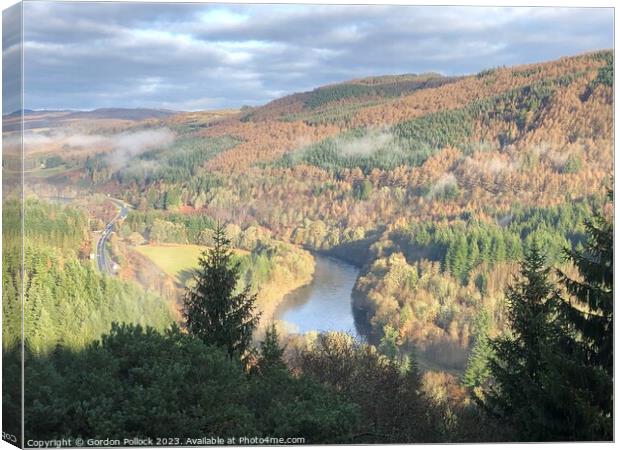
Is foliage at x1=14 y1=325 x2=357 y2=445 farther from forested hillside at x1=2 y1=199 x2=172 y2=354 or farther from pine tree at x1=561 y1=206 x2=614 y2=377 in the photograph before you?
pine tree at x1=561 y1=206 x2=614 y2=377

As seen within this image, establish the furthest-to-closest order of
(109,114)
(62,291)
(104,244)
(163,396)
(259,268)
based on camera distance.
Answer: (259,268) < (104,244) < (109,114) < (62,291) < (163,396)

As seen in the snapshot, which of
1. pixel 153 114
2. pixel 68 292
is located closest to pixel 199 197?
pixel 153 114

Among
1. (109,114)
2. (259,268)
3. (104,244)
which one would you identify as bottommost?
(259,268)

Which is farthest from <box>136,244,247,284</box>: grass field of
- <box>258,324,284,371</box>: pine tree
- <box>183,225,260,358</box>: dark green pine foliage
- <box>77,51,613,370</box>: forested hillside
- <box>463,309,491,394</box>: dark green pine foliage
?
<box>463,309,491,394</box>: dark green pine foliage

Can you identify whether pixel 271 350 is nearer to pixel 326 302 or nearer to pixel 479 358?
pixel 326 302

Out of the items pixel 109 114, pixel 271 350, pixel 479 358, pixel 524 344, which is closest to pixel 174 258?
pixel 271 350

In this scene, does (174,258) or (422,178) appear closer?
(174,258)
